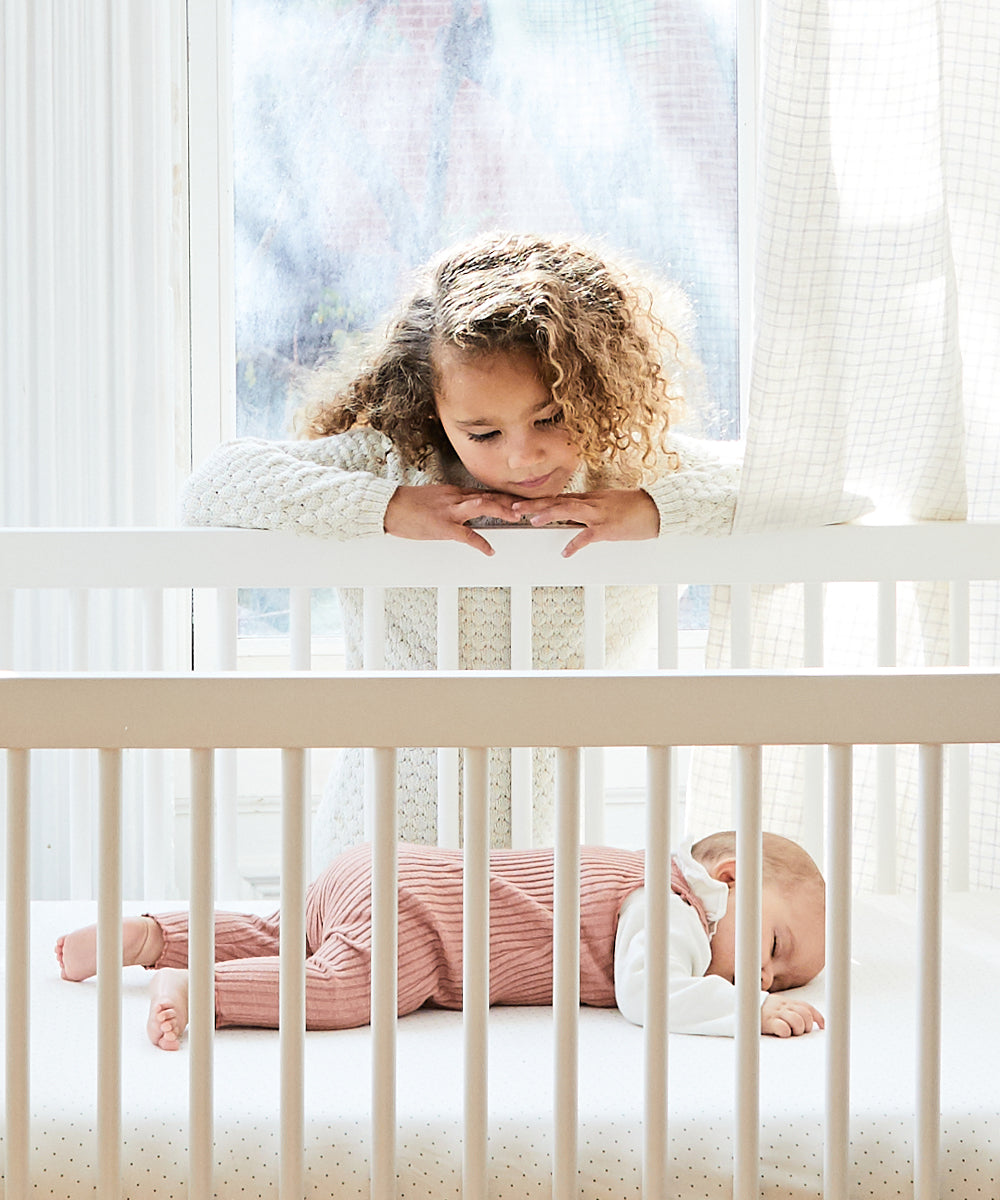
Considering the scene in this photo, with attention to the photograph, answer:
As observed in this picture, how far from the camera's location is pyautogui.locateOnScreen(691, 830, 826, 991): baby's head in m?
0.99

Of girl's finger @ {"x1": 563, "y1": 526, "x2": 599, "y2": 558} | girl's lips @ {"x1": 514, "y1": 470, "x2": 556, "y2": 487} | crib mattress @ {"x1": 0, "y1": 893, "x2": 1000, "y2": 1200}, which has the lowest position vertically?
crib mattress @ {"x1": 0, "y1": 893, "x2": 1000, "y2": 1200}

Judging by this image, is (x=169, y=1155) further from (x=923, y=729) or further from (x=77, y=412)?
(x=77, y=412)

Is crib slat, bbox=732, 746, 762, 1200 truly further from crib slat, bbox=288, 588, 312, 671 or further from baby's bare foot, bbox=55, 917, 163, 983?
crib slat, bbox=288, 588, 312, 671

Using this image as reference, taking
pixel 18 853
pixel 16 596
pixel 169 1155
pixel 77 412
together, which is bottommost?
pixel 169 1155

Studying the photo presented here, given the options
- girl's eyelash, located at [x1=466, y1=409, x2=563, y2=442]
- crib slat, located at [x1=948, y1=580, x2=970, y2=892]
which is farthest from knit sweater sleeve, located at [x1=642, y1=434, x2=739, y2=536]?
crib slat, located at [x1=948, y1=580, x2=970, y2=892]

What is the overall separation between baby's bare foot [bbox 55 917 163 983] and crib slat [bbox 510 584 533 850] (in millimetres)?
385

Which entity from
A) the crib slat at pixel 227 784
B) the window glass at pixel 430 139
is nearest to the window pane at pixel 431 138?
the window glass at pixel 430 139

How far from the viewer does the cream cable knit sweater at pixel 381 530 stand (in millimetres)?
1203

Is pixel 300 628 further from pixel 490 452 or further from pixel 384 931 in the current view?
pixel 384 931

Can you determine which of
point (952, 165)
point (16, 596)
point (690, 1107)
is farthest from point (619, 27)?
point (690, 1107)

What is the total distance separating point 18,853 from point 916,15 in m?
0.90

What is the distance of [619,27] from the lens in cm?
177

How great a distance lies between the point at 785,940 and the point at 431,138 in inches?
47.1

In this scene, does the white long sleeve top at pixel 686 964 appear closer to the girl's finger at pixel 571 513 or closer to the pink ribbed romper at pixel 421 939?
the pink ribbed romper at pixel 421 939
